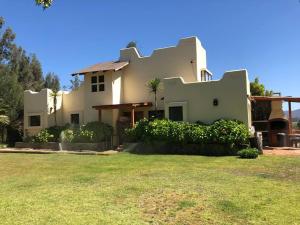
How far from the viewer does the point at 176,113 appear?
823 inches

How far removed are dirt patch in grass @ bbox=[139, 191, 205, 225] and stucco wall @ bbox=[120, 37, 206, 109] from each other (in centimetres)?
1565

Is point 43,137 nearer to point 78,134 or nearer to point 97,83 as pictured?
point 78,134

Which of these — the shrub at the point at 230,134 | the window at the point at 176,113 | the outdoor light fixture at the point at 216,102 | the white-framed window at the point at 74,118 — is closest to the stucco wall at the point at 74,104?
the white-framed window at the point at 74,118

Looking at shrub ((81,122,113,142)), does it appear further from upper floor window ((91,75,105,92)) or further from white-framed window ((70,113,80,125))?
upper floor window ((91,75,105,92))

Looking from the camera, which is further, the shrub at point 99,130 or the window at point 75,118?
the window at point 75,118

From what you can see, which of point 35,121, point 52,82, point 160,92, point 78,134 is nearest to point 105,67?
point 160,92

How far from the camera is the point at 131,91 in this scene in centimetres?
2503

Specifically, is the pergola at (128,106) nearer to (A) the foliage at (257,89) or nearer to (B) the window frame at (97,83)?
(B) the window frame at (97,83)

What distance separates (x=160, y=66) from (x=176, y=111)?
4.58 metres

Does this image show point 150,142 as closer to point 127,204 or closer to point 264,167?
point 264,167

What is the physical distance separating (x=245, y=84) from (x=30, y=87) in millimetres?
30467

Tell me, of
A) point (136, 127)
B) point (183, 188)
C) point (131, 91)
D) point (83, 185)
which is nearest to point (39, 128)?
point (131, 91)

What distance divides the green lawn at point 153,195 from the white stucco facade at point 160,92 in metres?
7.40

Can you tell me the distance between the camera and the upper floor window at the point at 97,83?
2469cm
